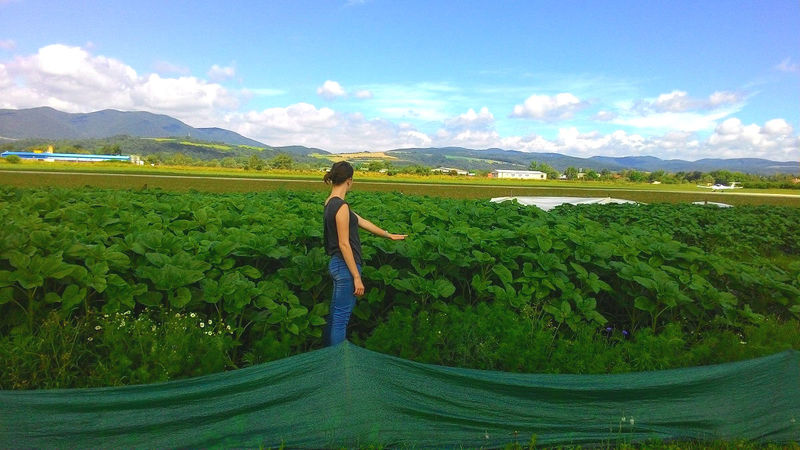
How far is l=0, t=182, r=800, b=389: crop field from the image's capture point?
3.97 metres

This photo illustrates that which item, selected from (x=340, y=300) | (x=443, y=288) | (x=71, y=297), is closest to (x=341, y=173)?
(x=340, y=300)

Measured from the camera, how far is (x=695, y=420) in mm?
3594

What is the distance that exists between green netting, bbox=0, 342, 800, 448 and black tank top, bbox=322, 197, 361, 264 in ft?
4.81

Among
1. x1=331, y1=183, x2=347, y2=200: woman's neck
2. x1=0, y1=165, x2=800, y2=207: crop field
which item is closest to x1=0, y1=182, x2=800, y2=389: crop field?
x1=331, y1=183, x2=347, y2=200: woman's neck

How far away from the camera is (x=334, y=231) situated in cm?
460

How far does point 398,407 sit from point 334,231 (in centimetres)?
183

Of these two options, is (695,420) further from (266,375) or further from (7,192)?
(7,192)

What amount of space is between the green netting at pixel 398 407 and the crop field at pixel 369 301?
23.9 inches

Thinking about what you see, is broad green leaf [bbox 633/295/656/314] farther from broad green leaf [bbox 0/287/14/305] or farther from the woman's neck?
broad green leaf [bbox 0/287/14/305]

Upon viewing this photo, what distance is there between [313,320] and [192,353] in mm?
968

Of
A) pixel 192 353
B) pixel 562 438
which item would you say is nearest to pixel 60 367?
pixel 192 353

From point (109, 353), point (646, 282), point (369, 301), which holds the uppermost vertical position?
point (646, 282)

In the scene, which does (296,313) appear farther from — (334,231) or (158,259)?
(158,259)

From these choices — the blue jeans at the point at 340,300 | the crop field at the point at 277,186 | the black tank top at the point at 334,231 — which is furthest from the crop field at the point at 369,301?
the crop field at the point at 277,186
